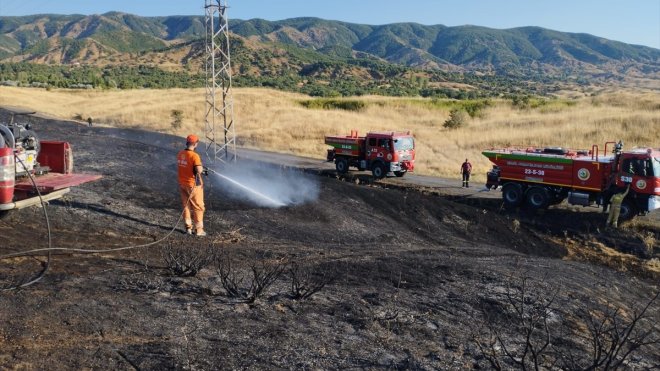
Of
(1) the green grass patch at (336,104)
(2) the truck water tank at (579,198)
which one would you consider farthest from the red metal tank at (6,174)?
(1) the green grass patch at (336,104)

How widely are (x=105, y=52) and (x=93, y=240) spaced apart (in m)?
153

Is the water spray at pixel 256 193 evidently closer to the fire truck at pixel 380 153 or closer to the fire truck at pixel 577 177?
the fire truck at pixel 380 153

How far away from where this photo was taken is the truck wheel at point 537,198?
738 inches

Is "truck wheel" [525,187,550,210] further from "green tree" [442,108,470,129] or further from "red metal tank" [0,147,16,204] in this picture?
"green tree" [442,108,470,129]

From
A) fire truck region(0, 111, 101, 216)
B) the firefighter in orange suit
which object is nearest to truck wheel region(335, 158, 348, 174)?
the firefighter in orange suit

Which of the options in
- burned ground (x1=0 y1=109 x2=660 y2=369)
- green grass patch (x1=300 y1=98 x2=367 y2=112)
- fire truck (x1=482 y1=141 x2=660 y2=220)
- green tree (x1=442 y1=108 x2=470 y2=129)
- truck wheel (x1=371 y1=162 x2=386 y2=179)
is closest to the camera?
burned ground (x1=0 y1=109 x2=660 y2=369)

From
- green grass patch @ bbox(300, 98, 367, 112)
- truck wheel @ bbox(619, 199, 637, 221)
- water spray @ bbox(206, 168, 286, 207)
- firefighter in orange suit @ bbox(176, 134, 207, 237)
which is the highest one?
green grass patch @ bbox(300, 98, 367, 112)

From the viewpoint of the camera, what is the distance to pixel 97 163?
17109mm

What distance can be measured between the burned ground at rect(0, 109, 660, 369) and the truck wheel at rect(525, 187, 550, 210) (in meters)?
3.52

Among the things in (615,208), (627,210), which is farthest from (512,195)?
(627,210)

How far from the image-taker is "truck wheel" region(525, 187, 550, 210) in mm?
18750

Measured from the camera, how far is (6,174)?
28.5 feet

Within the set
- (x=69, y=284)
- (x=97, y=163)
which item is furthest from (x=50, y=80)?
(x=69, y=284)

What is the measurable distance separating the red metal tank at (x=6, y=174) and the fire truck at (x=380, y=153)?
16511 mm
